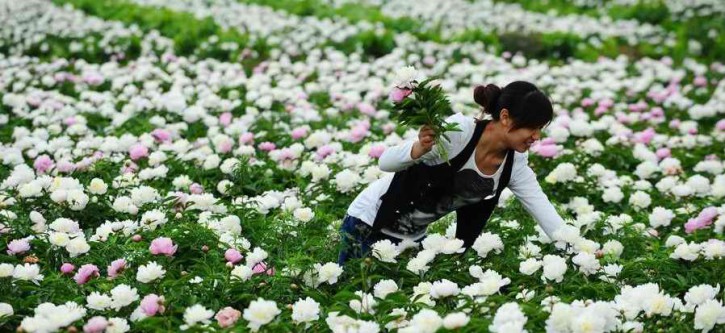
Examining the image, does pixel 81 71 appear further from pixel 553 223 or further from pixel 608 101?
pixel 553 223

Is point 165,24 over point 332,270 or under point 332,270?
over

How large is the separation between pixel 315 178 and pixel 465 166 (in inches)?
61.3

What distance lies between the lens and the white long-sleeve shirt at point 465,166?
303 cm

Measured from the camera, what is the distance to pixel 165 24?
985 cm

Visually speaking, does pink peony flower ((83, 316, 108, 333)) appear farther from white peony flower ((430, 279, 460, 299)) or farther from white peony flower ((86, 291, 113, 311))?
white peony flower ((430, 279, 460, 299))

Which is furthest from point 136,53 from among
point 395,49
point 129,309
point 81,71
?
point 129,309

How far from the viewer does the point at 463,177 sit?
10.3 feet

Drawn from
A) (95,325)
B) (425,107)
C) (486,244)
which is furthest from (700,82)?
(95,325)

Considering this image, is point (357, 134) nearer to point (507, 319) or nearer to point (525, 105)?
point (525, 105)

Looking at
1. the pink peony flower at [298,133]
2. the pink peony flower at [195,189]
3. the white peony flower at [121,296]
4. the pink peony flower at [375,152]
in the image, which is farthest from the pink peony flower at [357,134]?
the white peony flower at [121,296]

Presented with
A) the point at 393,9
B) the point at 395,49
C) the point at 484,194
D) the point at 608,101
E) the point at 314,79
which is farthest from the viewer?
the point at 393,9

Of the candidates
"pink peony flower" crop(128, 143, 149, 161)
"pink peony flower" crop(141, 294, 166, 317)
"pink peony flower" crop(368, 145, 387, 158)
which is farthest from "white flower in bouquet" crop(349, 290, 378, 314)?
"pink peony flower" crop(128, 143, 149, 161)

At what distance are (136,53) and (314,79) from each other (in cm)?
245

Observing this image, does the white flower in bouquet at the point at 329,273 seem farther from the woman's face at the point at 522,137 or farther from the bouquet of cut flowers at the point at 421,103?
the woman's face at the point at 522,137
